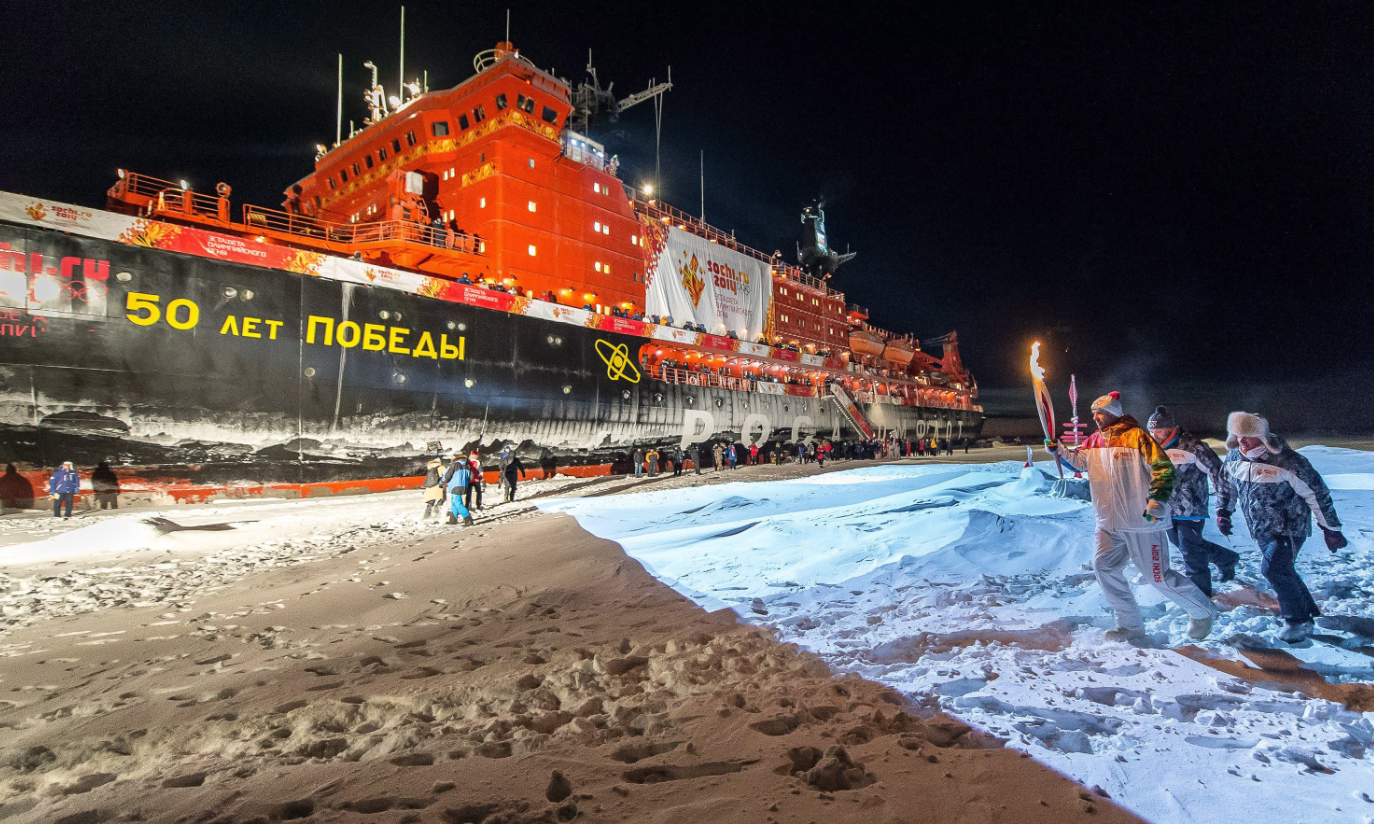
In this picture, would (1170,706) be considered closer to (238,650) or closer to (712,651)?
(712,651)

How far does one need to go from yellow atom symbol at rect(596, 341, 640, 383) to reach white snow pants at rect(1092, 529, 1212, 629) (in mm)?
15877

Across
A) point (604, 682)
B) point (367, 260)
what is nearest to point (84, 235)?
point (367, 260)

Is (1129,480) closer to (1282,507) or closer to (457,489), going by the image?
(1282,507)

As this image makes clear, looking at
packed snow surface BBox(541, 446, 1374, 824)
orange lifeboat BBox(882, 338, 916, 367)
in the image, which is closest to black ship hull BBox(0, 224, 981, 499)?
packed snow surface BBox(541, 446, 1374, 824)

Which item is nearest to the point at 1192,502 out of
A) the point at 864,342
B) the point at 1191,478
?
the point at 1191,478

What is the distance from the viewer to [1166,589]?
3.46 m

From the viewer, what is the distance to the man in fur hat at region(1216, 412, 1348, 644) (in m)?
3.53

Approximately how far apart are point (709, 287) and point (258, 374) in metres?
19.2

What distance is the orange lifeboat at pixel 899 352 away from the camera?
40344 millimetres

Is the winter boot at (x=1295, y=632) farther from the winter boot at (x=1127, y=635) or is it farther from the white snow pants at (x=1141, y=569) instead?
the winter boot at (x=1127, y=635)

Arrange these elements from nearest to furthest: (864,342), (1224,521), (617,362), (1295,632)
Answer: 1. (1295,632)
2. (1224,521)
3. (617,362)
4. (864,342)

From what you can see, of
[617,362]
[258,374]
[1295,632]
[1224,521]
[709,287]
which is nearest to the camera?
[1295,632]

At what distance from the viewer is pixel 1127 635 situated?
3.44 metres

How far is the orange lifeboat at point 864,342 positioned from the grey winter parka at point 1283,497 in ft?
115
